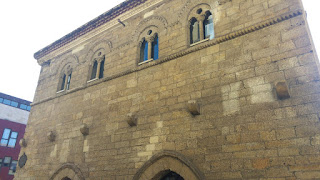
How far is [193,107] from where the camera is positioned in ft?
17.0

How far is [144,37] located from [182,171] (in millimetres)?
4169

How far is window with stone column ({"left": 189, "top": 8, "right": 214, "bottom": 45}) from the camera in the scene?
6043 millimetres

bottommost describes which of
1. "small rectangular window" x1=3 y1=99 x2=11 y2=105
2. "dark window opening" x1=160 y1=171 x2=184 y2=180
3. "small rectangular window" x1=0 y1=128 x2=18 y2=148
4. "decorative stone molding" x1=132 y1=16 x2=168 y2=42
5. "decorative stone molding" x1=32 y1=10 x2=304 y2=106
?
"dark window opening" x1=160 y1=171 x2=184 y2=180

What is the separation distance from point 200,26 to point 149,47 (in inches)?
65.2

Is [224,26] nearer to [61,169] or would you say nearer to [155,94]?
[155,94]

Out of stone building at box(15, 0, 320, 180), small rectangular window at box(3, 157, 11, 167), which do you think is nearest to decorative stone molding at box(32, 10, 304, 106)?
stone building at box(15, 0, 320, 180)

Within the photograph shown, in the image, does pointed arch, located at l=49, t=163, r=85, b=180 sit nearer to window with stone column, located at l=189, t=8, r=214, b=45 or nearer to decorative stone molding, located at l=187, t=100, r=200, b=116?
decorative stone molding, located at l=187, t=100, r=200, b=116

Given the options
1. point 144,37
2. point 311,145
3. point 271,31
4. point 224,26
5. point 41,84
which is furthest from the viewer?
point 41,84

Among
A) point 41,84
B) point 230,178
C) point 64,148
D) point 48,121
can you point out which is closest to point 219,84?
point 230,178

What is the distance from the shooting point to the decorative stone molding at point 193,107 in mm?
5156

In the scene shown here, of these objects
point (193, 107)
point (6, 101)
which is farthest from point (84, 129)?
point (6, 101)

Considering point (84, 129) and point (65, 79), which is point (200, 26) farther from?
point (65, 79)

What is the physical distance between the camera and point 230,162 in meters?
4.52

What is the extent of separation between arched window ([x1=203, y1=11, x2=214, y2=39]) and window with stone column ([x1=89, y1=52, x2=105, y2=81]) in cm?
380
